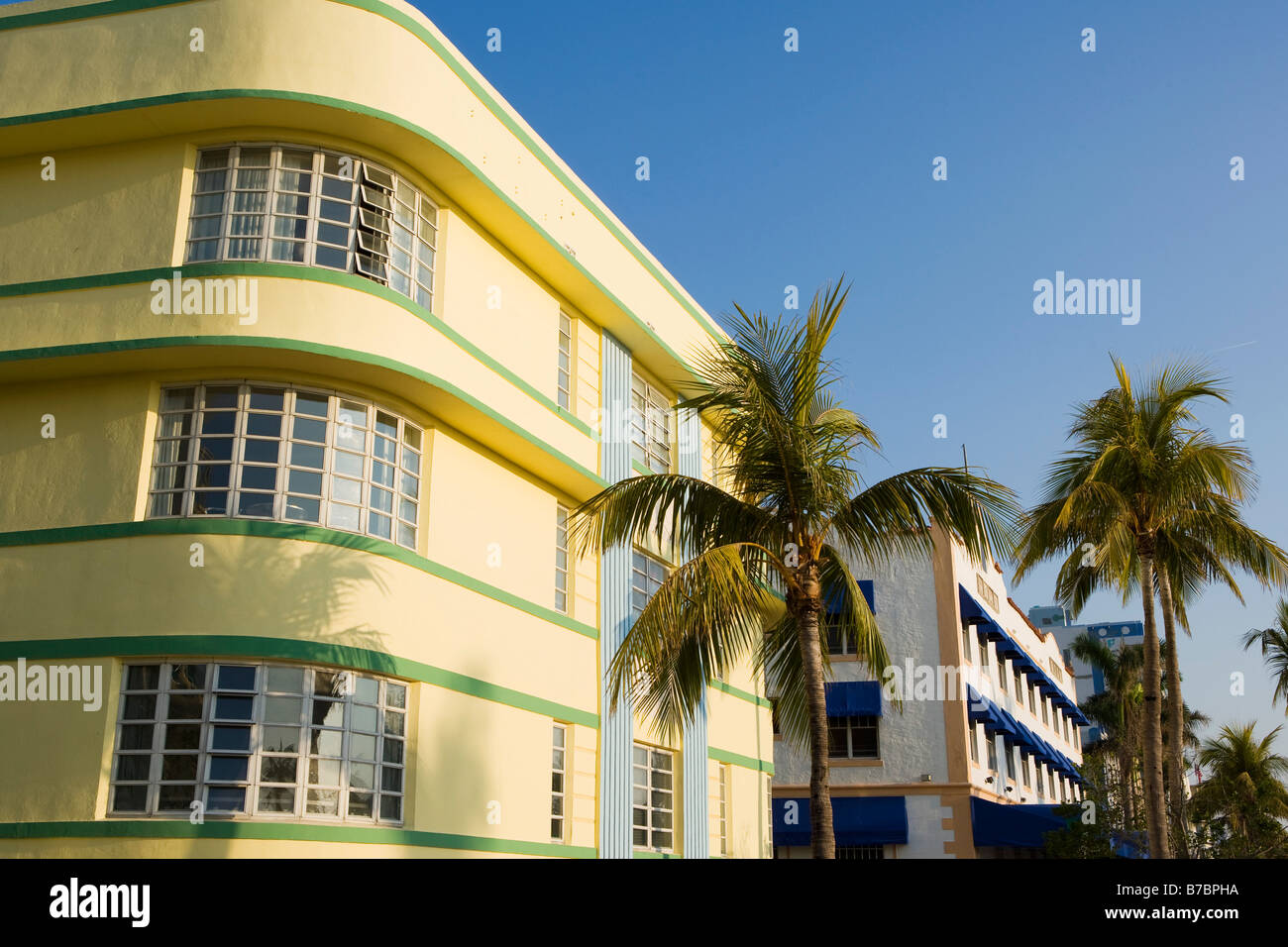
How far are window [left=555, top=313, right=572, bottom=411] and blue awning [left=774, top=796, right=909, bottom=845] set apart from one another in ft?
57.3

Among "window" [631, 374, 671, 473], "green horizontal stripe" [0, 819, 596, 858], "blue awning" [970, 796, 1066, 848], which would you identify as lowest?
"green horizontal stripe" [0, 819, 596, 858]

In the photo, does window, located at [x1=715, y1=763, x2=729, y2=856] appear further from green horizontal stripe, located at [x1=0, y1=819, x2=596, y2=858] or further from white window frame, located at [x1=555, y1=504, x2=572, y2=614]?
green horizontal stripe, located at [x1=0, y1=819, x2=596, y2=858]

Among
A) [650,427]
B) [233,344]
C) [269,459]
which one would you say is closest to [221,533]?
[269,459]

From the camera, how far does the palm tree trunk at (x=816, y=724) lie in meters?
14.3

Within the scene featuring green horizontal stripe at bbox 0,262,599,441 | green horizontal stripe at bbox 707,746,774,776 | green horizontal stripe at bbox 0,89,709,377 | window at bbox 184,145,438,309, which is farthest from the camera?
green horizontal stripe at bbox 707,746,774,776

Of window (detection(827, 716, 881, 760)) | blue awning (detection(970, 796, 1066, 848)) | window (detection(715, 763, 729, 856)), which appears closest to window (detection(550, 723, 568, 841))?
window (detection(715, 763, 729, 856))

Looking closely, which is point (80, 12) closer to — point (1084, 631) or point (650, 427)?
point (650, 427)

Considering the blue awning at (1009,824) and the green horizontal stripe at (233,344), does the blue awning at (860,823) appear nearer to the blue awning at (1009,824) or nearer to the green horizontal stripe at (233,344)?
the blue awning at (1009,824)

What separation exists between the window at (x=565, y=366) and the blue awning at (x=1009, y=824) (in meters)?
18.7

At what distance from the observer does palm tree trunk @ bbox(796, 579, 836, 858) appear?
564 inches

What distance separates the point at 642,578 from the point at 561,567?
309cm

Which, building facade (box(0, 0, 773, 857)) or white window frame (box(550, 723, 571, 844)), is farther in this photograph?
white window frame (box(550, 723, 571, 844))
